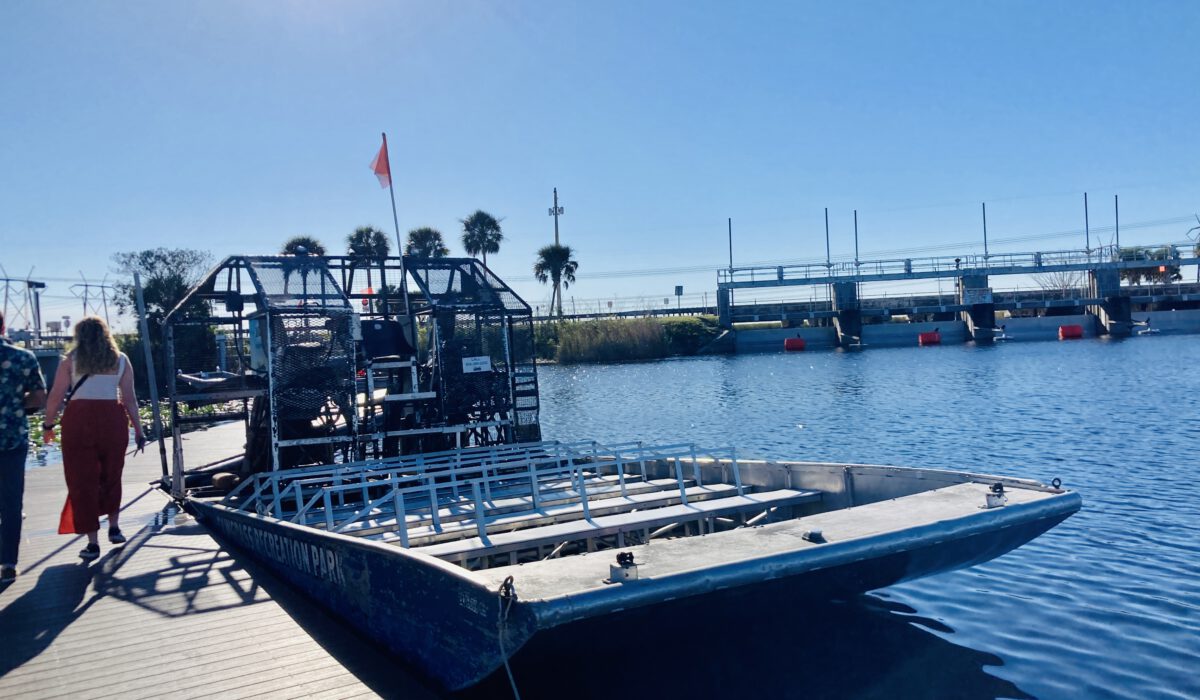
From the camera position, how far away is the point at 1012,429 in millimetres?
21453

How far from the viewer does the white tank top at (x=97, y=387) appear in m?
7.87

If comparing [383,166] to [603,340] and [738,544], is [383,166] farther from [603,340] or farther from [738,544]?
[603,340]

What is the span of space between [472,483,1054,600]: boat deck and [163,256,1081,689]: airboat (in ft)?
0.07

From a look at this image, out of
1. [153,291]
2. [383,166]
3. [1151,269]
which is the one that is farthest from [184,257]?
[1151,269]

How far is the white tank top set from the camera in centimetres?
787

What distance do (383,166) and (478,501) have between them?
850cm

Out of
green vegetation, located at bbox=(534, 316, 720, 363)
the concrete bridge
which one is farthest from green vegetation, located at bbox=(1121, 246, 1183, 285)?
green vegetation, located at bbox=(534, 316, 720, 363)

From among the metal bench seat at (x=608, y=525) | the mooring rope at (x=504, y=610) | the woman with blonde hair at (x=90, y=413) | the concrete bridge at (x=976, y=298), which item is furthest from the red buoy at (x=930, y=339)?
the mooring rope at (x=504, y=610)

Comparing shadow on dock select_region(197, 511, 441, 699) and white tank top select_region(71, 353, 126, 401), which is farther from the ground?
white tank top select_region(71, 353, 126, 401)

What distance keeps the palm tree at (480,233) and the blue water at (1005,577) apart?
4330 centimetres

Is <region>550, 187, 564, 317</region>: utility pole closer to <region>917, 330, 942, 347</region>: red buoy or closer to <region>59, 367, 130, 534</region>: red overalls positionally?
<region>917, 330, 942, 347</region>: red buoy

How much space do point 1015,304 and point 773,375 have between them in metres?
41.8

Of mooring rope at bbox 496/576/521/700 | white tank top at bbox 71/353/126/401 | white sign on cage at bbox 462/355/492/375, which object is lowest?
mooring rope at bbox 496/576/521/700

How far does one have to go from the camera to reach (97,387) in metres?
7.94
